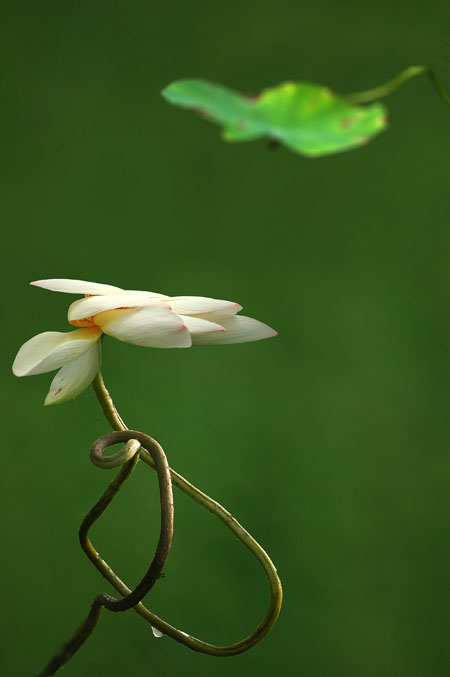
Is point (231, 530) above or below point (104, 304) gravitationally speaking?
below

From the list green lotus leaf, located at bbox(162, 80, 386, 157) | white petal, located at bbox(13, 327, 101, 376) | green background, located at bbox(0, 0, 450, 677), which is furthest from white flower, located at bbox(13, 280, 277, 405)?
green background, located at bbox(0, 0, 450, 677)

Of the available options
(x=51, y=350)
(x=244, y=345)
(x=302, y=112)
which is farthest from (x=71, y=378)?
(x=244, y=345)

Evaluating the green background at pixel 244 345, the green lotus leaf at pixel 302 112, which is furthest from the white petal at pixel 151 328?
the green background at pixel 244 345

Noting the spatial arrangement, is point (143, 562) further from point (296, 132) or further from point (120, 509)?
point (296, 132)

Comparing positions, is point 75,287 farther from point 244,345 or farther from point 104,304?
point 244,345

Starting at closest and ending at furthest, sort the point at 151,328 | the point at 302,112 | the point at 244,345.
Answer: the point at 302,112 → the point at 151,328 → the point at 244,345
